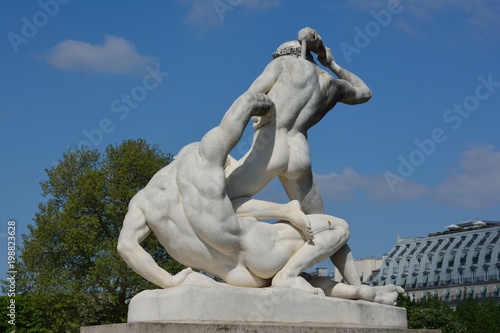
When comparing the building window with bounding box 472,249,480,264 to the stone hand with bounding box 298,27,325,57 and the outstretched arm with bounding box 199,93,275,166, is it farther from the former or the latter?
the outstretched arm with bounding box 199,93,275,166

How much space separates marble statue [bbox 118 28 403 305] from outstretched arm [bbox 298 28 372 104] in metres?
0.36

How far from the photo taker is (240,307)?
9.06 metres

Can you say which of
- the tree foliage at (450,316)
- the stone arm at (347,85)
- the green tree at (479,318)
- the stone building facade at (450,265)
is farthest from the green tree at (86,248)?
the stone building facade at (450,265)

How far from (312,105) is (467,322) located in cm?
4859

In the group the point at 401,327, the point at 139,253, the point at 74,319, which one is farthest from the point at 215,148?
the point at 74,319

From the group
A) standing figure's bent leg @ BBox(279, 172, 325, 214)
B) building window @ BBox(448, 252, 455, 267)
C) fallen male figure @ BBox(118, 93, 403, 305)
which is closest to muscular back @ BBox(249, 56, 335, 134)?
fallen male figure @ BBox(118, 93, 403, 305)

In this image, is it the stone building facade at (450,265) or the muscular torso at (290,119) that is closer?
the muscular torso at (290,119)

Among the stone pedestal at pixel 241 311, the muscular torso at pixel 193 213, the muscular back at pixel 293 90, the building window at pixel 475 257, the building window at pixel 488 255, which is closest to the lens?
the stone pedestal at pixel 241 311

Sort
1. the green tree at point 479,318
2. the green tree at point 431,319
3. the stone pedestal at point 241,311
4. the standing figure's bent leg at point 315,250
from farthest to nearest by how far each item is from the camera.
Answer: the green tree at point 479,318 < the green tree at point 431,319 < the standing figure's bent leg at point 315,250 < the stone pedestal at point 241,311

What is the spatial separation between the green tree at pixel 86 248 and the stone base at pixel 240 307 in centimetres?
2245

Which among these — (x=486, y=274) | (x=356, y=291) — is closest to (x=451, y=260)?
(x=486, y=274)

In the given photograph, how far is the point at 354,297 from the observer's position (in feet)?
32.6

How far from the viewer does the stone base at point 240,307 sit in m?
8.91

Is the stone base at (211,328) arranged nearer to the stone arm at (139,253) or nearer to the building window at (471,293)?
the stone arm at (139,253)
